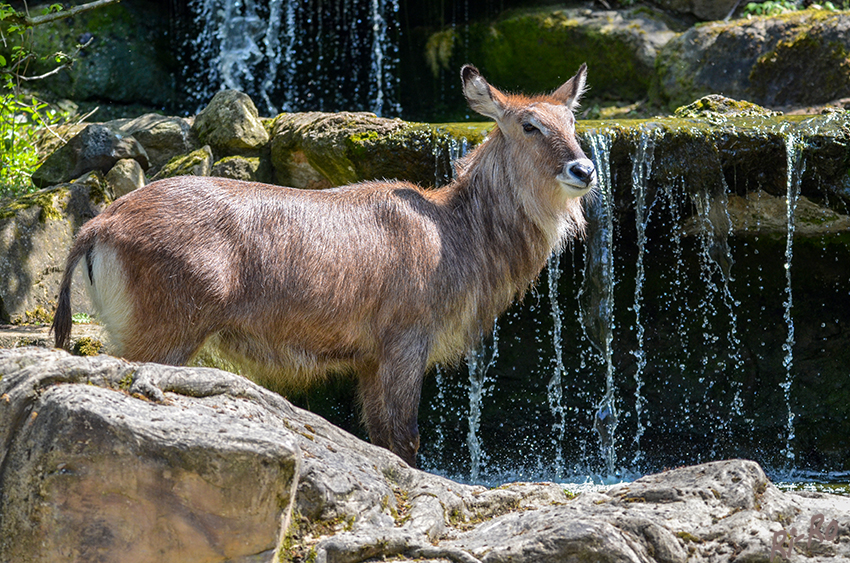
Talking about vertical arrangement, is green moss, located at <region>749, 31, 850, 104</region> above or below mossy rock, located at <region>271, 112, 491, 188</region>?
above

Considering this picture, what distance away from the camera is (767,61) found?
874 centimetres

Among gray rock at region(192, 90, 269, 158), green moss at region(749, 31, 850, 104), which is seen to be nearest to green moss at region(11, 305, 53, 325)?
gray rock at region(192, 90, 269, 158)

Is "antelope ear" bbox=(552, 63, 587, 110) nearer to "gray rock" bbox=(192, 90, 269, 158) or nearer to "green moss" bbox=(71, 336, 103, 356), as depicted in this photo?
"gray rock" bbox=(192, 90, 269, 158)

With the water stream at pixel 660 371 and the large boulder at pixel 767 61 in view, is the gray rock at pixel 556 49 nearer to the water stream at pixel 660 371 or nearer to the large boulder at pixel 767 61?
the large boulder at pixel 767 61

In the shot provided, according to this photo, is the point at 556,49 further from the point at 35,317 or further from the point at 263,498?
the point at 263,498

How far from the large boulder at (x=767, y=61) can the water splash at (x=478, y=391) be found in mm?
4138

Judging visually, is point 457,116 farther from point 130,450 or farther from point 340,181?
point 130,450

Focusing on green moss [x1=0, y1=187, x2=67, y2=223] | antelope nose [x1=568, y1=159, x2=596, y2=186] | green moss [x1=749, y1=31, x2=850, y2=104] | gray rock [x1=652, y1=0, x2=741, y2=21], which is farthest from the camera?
gray rock [x1=652, y1=0, x2=741, y2=21]

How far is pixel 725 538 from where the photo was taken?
290 cm

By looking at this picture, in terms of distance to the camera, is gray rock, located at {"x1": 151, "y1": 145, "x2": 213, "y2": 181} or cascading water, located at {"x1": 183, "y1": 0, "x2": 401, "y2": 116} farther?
cascading water, located at {"x1": 183, "y1": 0, "x2": 401, "y2": 116}

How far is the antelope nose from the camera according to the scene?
189 inches

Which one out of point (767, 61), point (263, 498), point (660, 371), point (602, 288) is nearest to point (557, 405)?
point (660, 371)

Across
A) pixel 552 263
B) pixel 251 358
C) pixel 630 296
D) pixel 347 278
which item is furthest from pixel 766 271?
pixel 251 358

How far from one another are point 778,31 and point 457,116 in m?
3.58
